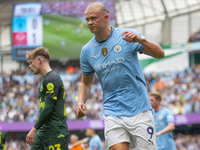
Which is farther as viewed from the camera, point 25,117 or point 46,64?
point 25,117

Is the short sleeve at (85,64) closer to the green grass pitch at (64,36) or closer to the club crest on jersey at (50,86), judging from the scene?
the club crest on jersey at (50,86)

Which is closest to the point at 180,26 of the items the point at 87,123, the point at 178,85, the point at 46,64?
the point at 178,85

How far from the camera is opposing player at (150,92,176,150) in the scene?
7017mm

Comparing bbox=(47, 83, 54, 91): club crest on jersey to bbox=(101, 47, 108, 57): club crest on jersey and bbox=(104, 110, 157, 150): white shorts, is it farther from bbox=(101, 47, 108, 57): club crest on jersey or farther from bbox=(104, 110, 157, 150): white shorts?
bbox=(104, 110, 157, 150): white shorts

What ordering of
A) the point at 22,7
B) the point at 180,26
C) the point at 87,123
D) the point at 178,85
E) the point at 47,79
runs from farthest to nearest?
the point at 180,26 < the point at 22,7 < the point at 178,85 < the point at 87,123 < the point at 47,79

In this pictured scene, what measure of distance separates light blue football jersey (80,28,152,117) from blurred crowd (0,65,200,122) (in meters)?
17.5

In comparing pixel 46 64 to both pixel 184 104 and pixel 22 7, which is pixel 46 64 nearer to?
pixel 184 104

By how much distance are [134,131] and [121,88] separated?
1.56 ft

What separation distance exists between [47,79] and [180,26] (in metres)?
32.9

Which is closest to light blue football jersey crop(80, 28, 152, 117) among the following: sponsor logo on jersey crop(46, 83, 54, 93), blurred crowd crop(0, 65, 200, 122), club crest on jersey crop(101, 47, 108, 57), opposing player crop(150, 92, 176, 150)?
club crest on jersey crop(101, 47, 108, 57)

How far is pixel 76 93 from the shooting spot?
985 inches

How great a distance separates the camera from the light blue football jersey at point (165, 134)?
7.04 metres

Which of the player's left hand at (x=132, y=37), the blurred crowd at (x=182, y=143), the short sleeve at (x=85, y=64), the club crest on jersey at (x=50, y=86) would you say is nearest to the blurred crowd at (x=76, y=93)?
the blurred crowd at (x=182, y=143)

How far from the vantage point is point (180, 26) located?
36250mm
